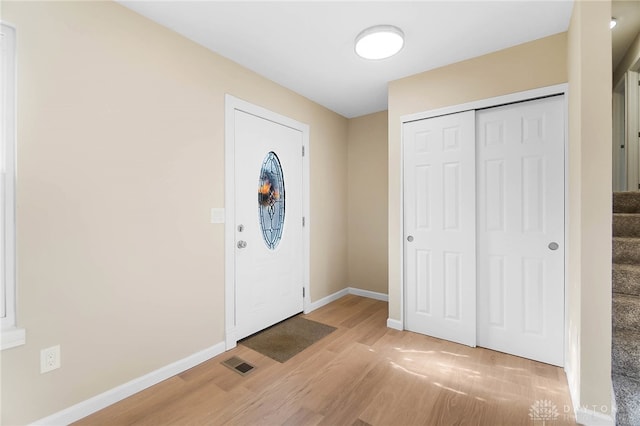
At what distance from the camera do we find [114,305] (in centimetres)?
184

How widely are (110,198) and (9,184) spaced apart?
1.45 ft

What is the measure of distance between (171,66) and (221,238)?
1384 mm

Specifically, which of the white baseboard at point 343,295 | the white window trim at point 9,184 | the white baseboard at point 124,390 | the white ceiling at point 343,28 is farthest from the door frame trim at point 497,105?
the white window trim at point 9,184

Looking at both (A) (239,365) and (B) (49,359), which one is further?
(A) (239,365)

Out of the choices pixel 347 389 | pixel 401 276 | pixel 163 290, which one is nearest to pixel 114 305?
pixel 163 290

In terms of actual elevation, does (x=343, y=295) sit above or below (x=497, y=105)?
below

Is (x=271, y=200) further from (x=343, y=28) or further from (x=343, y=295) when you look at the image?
(x=343, y=295)


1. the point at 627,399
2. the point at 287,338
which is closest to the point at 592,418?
the point at 627,399

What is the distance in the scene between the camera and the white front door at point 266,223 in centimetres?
268

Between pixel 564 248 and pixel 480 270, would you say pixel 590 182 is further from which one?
pixel 480 270

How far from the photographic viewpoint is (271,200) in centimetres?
303

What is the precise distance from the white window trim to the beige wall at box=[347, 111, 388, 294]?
3.40 m

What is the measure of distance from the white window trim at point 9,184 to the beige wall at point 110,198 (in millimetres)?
32
